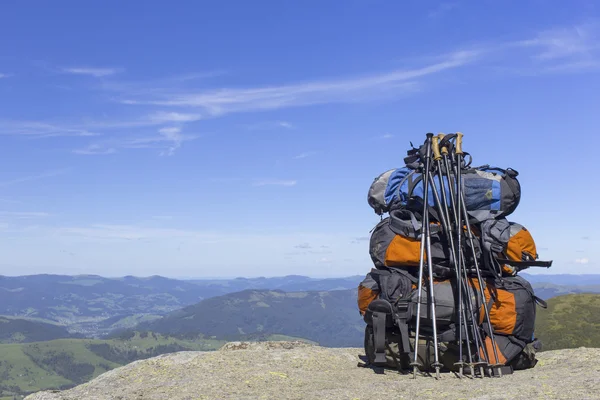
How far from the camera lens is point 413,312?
35.6 ft

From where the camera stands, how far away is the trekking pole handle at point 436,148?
11938 mm

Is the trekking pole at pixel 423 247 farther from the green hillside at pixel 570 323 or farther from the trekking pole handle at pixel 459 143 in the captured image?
the green hillside at pixel 570 323

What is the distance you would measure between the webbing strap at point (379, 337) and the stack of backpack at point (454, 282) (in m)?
0.02

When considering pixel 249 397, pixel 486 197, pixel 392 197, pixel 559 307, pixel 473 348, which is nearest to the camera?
pixel 249 397

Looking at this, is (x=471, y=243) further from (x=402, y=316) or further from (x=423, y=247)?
(x=402, y=316)

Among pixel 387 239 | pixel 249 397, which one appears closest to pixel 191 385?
pixel 249 397

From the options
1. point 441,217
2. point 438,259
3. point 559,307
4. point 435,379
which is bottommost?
point 559,307

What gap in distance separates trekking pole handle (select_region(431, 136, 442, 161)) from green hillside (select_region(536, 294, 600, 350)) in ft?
212

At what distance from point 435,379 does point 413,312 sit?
1.47 m

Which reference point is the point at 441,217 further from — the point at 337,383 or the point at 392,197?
the point at 337,383

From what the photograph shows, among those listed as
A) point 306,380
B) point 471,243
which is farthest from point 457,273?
point 306,380

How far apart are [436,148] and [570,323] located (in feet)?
270

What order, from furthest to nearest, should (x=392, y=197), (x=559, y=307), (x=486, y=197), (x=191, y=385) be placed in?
(x=559, y=307), (x=392, y=197), (x=486, y=197), (x=191, y=385)

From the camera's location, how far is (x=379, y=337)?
10.9 metres
